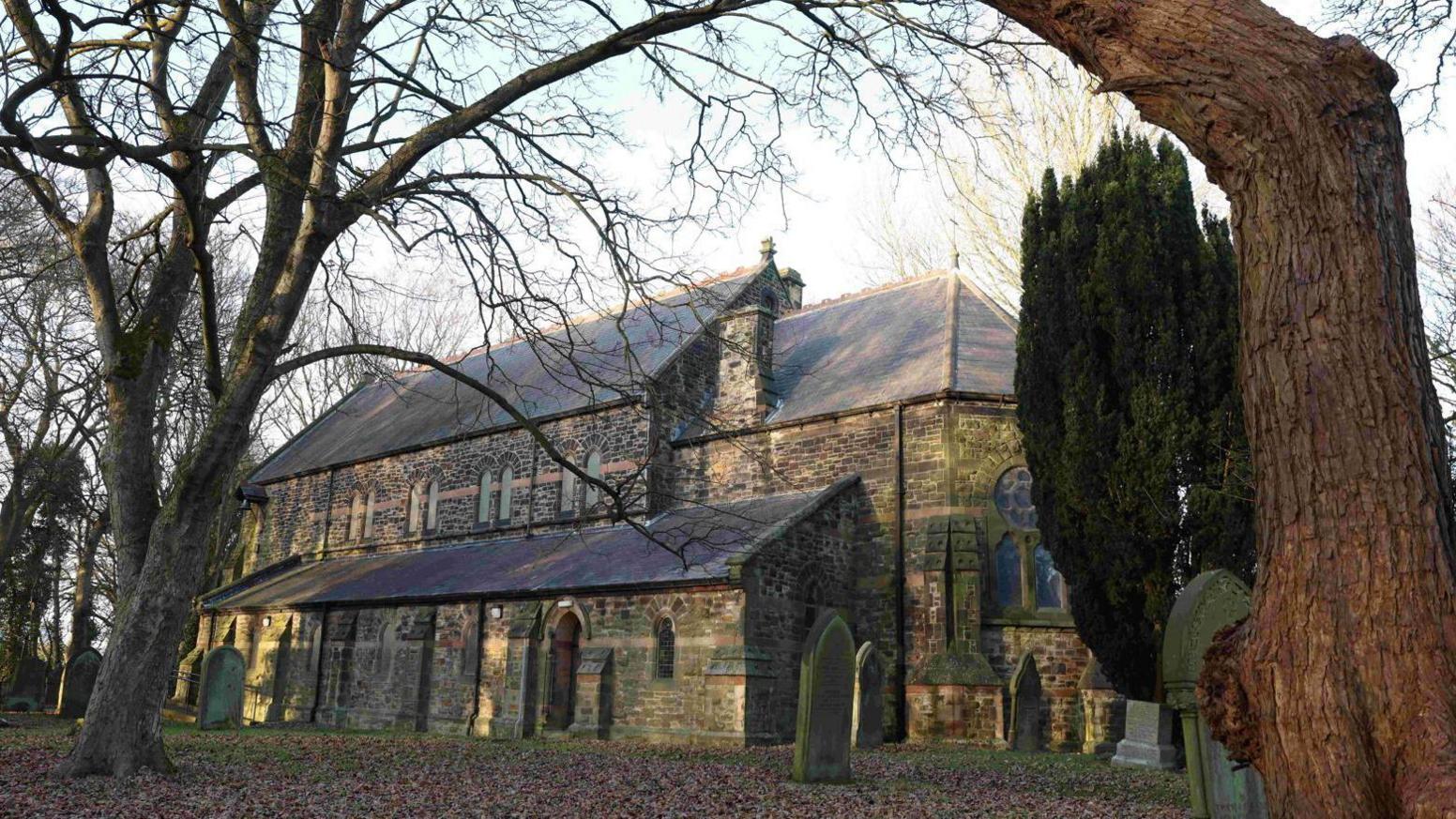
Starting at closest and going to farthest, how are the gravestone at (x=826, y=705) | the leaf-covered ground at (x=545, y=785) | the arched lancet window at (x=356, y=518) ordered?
the leaf-covered ground at (x=545, y=785) < the gravestone at (x=826, y=705) < the arched lancet window at (x=356, y=518)

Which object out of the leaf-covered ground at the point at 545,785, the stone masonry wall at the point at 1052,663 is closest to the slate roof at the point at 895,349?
the stone masonry wall at the point at 1052,663

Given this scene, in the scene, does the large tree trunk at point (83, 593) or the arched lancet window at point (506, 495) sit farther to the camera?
the large tree trunk at point (83, 593)

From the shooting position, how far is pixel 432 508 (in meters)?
26.4

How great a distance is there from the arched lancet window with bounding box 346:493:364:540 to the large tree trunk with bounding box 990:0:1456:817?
27.5m

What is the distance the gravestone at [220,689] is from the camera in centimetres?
1736

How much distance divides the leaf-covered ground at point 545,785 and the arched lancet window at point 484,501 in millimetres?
10803

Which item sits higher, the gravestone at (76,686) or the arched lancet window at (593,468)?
the arched lancet window at (593,468)

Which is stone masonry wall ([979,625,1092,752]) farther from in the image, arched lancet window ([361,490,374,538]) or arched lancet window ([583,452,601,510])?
arched lancet window ([361,490,374,538])

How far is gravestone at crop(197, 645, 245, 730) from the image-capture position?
17359 millimetres

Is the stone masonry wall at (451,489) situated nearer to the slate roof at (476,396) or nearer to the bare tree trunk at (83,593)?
the slate roof at (476,396)

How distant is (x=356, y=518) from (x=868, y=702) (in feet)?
58.8

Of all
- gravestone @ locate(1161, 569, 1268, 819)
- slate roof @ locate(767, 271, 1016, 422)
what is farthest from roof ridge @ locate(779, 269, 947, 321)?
gravestone @ locate(1161, 569, 1268, 819)

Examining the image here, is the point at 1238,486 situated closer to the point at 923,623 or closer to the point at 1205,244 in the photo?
the point at 1205,244

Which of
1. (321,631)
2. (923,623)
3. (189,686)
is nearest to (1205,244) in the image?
(923,623)
